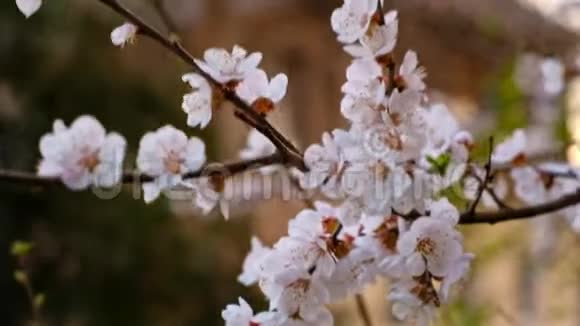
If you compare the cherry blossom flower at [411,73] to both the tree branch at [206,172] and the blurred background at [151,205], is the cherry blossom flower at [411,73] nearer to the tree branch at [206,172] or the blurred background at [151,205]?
the tree branch at [206,172]

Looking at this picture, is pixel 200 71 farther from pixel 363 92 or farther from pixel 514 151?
pixel 514 151

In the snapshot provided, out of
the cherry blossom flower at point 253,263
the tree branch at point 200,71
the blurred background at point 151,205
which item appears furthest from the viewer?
the blurred background at point 151,205

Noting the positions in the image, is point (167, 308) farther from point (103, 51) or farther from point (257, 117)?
point (257, 117)

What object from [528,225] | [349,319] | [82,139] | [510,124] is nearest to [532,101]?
[510,124]

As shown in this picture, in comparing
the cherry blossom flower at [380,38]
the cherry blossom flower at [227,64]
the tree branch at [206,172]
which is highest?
the cherry blossom flower at [380,38]

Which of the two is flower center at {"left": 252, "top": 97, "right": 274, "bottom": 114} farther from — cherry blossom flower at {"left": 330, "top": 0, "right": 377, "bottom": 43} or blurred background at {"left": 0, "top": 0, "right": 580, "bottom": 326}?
blurred background at {"left": 0, "top": 0, "right": 580, "bottom": 326}

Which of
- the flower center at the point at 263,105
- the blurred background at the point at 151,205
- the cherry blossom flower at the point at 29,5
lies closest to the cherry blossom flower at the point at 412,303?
the flower center at the point at 263,105
